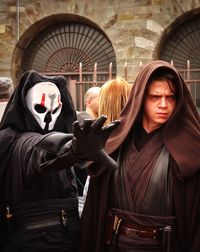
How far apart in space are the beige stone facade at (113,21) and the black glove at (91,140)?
6.82 metres

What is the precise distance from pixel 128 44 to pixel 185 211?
678cm

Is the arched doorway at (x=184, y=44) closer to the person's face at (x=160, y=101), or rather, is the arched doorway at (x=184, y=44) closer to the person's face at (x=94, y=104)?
the person's face at (x=94, y=104)

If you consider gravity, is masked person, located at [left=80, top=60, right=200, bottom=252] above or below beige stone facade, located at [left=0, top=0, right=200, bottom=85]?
below

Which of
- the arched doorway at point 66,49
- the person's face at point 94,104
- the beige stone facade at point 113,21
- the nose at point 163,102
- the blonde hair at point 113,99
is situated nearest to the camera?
the nose at point 163,102

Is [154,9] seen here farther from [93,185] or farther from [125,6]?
[93,185]

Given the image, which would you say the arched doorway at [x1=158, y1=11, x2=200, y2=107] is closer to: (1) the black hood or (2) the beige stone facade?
(2) the beige stone facade

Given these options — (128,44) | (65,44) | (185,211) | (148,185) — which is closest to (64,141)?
(148,185)

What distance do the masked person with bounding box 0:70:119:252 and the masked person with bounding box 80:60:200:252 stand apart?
15 cm

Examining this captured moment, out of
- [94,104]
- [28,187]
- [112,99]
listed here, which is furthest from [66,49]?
[28,187]

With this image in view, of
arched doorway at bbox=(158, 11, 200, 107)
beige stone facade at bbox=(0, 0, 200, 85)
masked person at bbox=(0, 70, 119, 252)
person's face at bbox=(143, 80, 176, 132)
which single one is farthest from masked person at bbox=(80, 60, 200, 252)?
arched doorway at bbox=(158, 11, 200, 107)

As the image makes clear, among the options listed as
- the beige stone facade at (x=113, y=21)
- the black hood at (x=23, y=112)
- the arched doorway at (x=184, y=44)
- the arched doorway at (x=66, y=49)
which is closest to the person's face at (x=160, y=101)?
the black hood at (x=23, y=112)

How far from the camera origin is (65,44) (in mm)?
9523

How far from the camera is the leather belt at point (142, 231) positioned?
2.27 meters

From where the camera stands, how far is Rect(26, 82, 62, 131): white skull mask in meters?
2.60
